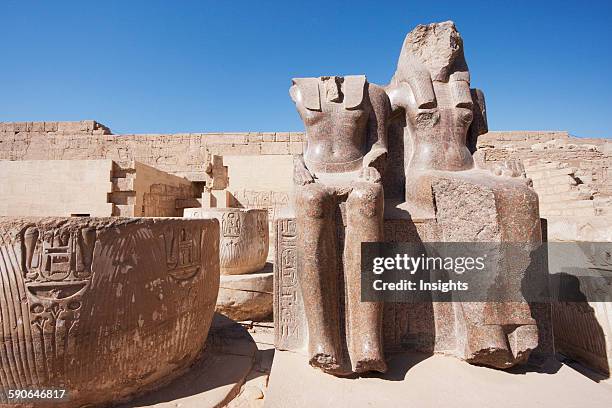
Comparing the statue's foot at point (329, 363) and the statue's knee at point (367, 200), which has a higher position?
the statue's knee at point (367, 200)

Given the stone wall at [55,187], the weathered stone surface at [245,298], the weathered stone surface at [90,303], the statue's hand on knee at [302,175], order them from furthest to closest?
the stone wall at [55,187], the weathered stone surface at [245,298], the statue's hand on knee at [302,175], the weathered stone surface at [90,303]

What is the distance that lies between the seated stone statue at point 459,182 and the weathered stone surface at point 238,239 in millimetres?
2509

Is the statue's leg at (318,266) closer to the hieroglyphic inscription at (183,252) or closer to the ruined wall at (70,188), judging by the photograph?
the hieroglyphic inscription at (183,252)

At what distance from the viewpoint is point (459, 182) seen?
2000 millimetres

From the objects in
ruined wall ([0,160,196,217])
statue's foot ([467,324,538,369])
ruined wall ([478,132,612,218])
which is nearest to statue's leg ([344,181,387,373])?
statue's foot ([467,324,538,369])

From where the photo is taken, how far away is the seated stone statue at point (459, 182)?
1837mm

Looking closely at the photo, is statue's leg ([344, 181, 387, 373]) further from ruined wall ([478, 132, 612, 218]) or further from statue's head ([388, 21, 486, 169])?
ruined wall ([478, 132, 612, 218])

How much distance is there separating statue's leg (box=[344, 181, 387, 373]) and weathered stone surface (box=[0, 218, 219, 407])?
0.98 metres

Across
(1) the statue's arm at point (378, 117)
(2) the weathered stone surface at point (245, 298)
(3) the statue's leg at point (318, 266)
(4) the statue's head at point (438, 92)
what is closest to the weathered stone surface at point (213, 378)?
(3) the statue's leg at point (318, 266)

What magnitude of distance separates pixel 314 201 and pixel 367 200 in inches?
11.8

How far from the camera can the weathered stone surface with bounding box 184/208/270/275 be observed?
431cm

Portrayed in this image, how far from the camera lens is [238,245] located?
4.34 meters

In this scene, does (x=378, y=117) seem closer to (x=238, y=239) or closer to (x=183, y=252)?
(x=183, y=252)

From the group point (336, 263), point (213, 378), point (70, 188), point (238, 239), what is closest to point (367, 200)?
point (336, 263)
